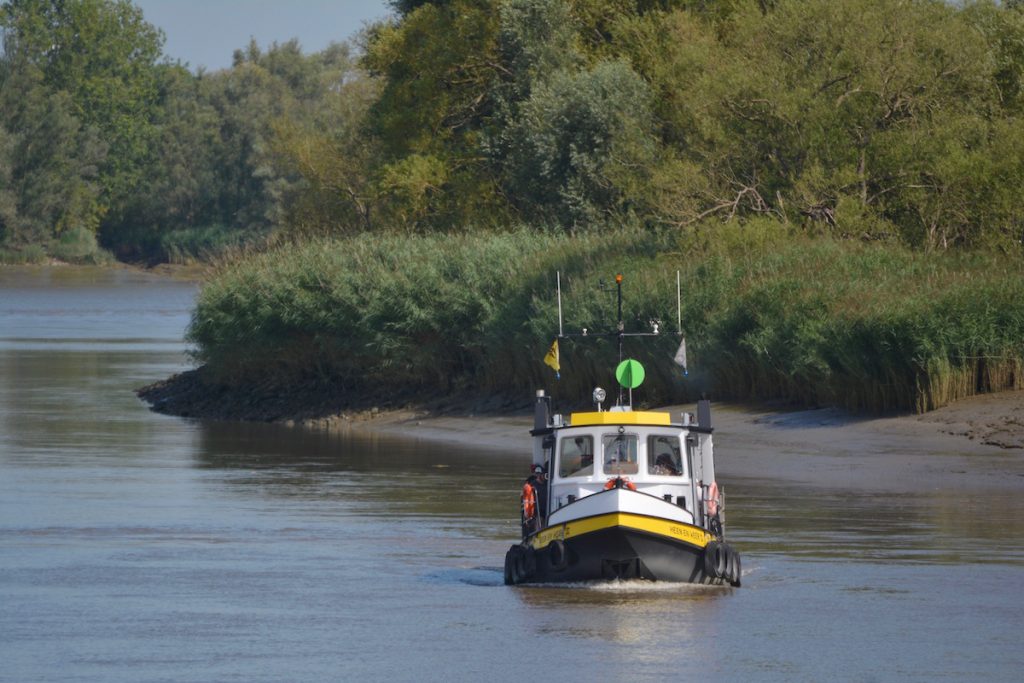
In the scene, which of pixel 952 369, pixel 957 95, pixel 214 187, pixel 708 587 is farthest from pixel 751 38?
pixel 214 187

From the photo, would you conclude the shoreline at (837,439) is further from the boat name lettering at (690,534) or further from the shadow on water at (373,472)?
the boat name lettering at (690,534)

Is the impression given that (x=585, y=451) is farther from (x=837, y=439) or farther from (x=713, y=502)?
(x=837, y=439)

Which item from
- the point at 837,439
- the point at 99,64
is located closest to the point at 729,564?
the point at 837,439

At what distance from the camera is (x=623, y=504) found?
17547 mm

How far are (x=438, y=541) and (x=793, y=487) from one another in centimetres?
654

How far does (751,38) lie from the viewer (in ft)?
137

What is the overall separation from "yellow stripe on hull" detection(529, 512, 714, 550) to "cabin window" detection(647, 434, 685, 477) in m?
0.84

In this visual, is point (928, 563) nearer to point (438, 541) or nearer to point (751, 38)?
point (438, 541)

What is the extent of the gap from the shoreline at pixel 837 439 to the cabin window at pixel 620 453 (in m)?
8.11

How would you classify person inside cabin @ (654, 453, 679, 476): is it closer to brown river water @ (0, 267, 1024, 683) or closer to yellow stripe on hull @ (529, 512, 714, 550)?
yellow stripe on hull @ (529, 512, 714, 550)

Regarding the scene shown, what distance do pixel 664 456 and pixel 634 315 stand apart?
55.8 ft

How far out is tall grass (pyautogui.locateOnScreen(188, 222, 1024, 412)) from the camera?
3023 centimetres

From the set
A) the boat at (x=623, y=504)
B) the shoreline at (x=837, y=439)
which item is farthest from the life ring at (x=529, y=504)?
the shoreline at (x=837, y=439)

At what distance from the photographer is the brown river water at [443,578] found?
50.9 feet
